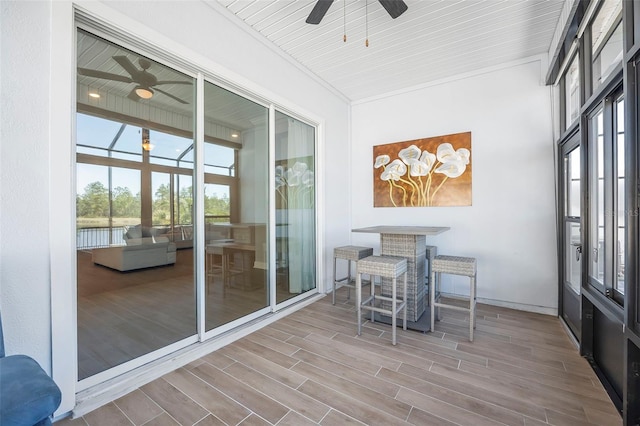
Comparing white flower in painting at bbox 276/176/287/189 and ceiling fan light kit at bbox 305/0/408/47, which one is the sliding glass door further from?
ceiling fan light kit at bbox 305/0/408/47

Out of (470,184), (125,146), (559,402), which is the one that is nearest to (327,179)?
(470,184)

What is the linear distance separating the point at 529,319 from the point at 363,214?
2.45m

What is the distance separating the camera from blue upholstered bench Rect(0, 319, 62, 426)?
36.8 inches

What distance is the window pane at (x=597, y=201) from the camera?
187 cm

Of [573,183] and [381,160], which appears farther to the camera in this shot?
[381,160]

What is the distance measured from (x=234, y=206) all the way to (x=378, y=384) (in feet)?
6.52

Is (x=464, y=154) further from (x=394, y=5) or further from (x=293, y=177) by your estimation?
(x=293, y=177)

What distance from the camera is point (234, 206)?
8.93ft

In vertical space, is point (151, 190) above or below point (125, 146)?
below

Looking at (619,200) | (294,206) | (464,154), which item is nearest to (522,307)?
(464,154)

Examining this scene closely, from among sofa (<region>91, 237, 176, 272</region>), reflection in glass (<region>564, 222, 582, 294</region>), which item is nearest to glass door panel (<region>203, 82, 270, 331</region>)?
sofa (<region>91, 237, 176, 272</region>)

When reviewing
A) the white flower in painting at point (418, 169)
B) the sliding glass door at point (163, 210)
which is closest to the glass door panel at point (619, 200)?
the white flower in painting at point (418, 169)

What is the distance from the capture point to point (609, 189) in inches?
68.6

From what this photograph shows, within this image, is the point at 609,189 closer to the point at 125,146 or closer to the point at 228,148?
the point at 228,148
